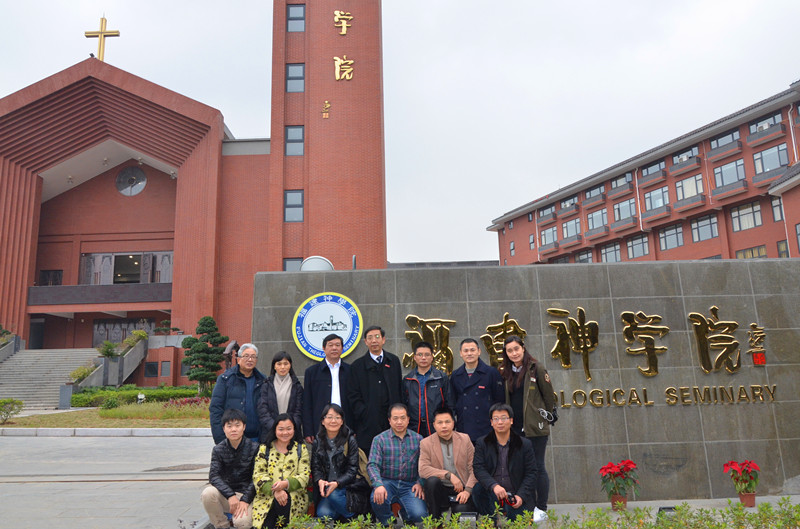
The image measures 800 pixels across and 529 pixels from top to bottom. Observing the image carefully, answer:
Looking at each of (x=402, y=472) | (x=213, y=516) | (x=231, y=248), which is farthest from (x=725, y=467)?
(x=231, y=248)

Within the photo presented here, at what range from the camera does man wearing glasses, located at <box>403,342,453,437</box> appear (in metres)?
5.17

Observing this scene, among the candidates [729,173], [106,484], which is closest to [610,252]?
[729,173]

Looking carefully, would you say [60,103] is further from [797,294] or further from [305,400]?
[797,294]

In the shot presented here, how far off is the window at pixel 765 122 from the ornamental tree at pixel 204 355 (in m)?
28.7

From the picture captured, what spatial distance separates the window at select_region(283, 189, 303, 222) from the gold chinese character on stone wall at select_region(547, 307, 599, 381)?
18.8 meters

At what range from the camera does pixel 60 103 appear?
→ 2564 centimetres

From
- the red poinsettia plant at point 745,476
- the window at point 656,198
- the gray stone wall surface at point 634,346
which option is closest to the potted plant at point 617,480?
the gray stone wall surface at point 634,346

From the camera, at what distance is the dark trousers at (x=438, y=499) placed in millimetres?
4723

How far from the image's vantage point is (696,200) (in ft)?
108

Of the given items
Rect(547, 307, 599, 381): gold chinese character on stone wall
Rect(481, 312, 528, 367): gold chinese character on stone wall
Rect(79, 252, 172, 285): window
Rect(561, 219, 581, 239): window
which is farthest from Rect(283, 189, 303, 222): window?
Rect(561, 219, 581, 239): window

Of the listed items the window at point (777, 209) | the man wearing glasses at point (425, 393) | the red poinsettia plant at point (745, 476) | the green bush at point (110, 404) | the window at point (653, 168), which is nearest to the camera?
the man wearing glasses at point (425, 393)

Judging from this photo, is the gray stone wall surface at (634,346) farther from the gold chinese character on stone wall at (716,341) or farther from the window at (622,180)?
the window at (622,180)

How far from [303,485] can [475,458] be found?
55.7 inches

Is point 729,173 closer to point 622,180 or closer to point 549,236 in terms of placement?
point 622,180
